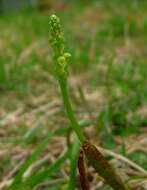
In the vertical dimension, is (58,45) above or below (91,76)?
below

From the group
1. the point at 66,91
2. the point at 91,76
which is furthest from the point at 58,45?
the point at 91,76

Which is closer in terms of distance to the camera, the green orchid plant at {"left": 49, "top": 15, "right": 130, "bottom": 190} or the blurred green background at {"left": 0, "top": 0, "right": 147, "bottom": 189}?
the green orchid plant at {"left": 49, "top": 15, "right": 130, "bottom": 190}

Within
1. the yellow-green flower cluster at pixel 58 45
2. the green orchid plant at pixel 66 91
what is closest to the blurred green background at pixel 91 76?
the green orchid plant at pixel 66 91

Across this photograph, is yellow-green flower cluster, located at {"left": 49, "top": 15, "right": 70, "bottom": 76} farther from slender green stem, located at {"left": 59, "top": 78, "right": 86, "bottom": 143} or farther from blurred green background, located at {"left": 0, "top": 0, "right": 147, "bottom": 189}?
blurred green background, located at {"left": 0, "top": 0, "right": 147, "bottom": 189}

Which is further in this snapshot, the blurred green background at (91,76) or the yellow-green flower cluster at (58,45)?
the blurred green background at (91,76)

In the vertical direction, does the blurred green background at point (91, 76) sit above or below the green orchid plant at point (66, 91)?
above

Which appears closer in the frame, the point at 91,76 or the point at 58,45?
the point at 58,45

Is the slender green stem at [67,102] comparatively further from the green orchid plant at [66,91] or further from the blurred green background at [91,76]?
the blurred green background at [91,76]

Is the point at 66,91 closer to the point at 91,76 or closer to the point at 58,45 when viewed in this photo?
the point at 58,45

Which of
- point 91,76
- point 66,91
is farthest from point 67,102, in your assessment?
point 91,76

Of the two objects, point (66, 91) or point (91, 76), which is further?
point (91, 76)

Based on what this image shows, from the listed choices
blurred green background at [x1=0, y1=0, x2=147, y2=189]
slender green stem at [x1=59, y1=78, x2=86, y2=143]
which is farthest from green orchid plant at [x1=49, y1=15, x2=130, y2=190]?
blurred green background at [x1=0, y1=0, x2=147, y2=189]
